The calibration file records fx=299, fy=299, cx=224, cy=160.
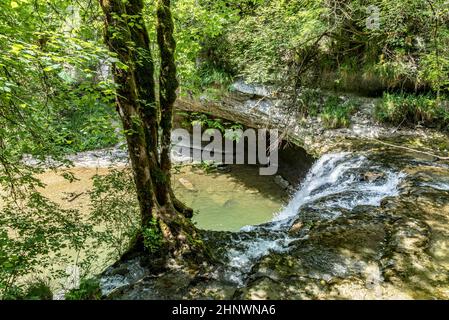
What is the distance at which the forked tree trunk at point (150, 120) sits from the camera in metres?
3.23

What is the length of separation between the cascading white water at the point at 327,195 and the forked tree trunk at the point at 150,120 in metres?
0.84

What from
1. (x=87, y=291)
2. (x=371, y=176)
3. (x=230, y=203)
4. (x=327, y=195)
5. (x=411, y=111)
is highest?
(x=411, y=111)

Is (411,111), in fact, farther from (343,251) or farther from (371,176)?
(343,251)

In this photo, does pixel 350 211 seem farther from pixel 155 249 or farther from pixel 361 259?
pixel 155 249

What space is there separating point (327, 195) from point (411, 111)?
386cm

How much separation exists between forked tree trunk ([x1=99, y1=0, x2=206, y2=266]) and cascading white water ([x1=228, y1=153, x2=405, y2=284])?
2.77 feet

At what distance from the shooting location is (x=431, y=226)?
434 centimetres

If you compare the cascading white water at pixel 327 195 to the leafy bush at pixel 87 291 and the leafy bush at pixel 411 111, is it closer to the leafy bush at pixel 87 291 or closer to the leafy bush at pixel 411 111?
the leafy bush at pixel 87 291

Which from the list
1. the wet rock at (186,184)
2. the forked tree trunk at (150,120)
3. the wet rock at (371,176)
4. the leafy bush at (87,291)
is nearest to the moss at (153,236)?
the forked tree trunk at (150,120)

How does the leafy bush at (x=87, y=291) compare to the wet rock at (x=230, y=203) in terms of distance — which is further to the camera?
the wet rock at (x=230, y=203)

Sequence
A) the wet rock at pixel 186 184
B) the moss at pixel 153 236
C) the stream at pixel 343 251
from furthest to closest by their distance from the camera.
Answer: the wet rock at pixel 186 184
the moss at pixel 153 236
the stream at pixel 343 251

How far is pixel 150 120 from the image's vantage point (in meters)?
3.81

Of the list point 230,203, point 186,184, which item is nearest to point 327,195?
point 230,203
